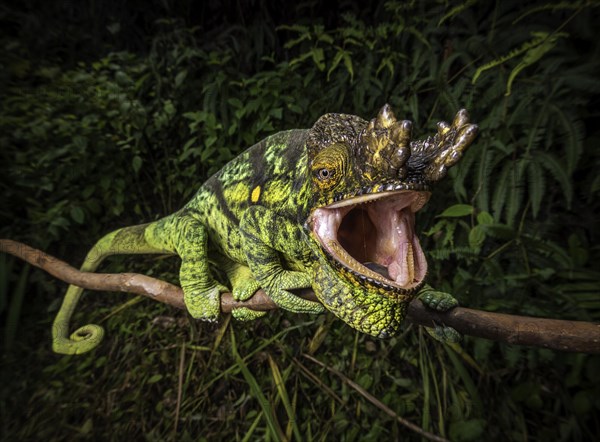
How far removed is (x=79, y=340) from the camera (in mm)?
1479

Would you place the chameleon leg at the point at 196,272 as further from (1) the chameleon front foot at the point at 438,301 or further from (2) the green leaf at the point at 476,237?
(2) the green leaf at the point at 476,237

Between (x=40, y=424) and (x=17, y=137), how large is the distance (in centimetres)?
160

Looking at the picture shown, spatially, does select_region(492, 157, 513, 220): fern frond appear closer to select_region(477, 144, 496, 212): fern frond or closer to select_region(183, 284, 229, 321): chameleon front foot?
select_region(477, 144, 496, 212): fern frond

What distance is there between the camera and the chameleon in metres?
0.62

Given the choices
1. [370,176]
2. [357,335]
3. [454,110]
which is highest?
[454,110]

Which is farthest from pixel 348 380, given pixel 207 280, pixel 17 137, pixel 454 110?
pixel 17 137

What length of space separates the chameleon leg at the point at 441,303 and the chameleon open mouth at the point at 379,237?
219 mm

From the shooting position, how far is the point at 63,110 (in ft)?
7.04

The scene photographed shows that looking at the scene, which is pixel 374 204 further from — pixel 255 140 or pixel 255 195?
pixel 255 140

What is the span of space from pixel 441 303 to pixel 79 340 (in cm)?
154

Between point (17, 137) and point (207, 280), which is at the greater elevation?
point (17, 137)

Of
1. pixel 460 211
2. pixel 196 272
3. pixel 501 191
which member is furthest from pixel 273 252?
pixel 501 191

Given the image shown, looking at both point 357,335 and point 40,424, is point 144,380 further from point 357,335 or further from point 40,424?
point 357,335

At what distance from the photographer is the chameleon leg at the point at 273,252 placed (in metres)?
0.94
